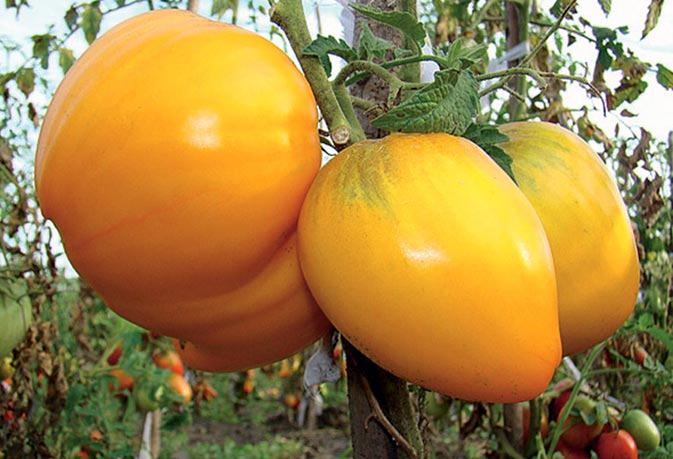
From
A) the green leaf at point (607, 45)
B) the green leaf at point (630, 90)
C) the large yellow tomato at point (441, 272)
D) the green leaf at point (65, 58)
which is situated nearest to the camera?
the large yellow tomato at point (441, 272)

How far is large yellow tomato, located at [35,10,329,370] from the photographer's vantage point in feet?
1.51

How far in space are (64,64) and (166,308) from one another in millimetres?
1301

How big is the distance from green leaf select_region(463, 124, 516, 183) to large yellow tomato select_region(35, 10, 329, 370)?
4.7 inches

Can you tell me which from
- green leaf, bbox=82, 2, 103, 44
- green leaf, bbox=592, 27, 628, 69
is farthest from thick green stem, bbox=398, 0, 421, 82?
green leaf, bbox=82, 2, 103, 44

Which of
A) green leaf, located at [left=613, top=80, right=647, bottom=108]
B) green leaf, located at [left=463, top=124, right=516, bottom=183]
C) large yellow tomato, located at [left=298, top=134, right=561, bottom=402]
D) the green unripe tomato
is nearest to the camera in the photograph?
large yellow tomato, located at [left=298, top=134, right=561, bottom=402]

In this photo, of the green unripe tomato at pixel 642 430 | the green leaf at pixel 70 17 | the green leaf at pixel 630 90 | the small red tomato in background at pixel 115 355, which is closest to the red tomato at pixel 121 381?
the small red tomato in background at pixel 115 355

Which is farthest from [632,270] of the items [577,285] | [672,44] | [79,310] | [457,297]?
[79,310]

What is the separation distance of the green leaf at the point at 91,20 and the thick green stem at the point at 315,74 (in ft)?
3.56

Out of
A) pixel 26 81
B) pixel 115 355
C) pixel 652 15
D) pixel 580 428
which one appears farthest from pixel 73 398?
pixel 652 15

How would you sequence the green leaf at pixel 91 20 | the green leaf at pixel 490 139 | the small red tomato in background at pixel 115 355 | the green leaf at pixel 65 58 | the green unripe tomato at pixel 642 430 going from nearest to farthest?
the green leaf at pixel 490 139
the green unripe tomato at pixel 642 430
the green leaf at pixel 91 20
the green leaf at pixel 65 58
the small red tomato in background at pixel 115 355

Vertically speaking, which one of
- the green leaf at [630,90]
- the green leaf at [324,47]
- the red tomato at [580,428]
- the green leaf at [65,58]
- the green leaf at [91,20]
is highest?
the green leaf at [324,47]

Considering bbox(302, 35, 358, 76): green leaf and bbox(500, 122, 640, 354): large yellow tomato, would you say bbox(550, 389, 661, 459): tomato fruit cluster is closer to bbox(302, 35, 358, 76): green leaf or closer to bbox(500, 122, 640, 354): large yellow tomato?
bbox(500, 122, 640, 354): large yellow tomato

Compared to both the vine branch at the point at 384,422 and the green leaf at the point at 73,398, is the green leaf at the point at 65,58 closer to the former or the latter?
the green leaf at the point at 73,398

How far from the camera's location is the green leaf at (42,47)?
156 centimetres
